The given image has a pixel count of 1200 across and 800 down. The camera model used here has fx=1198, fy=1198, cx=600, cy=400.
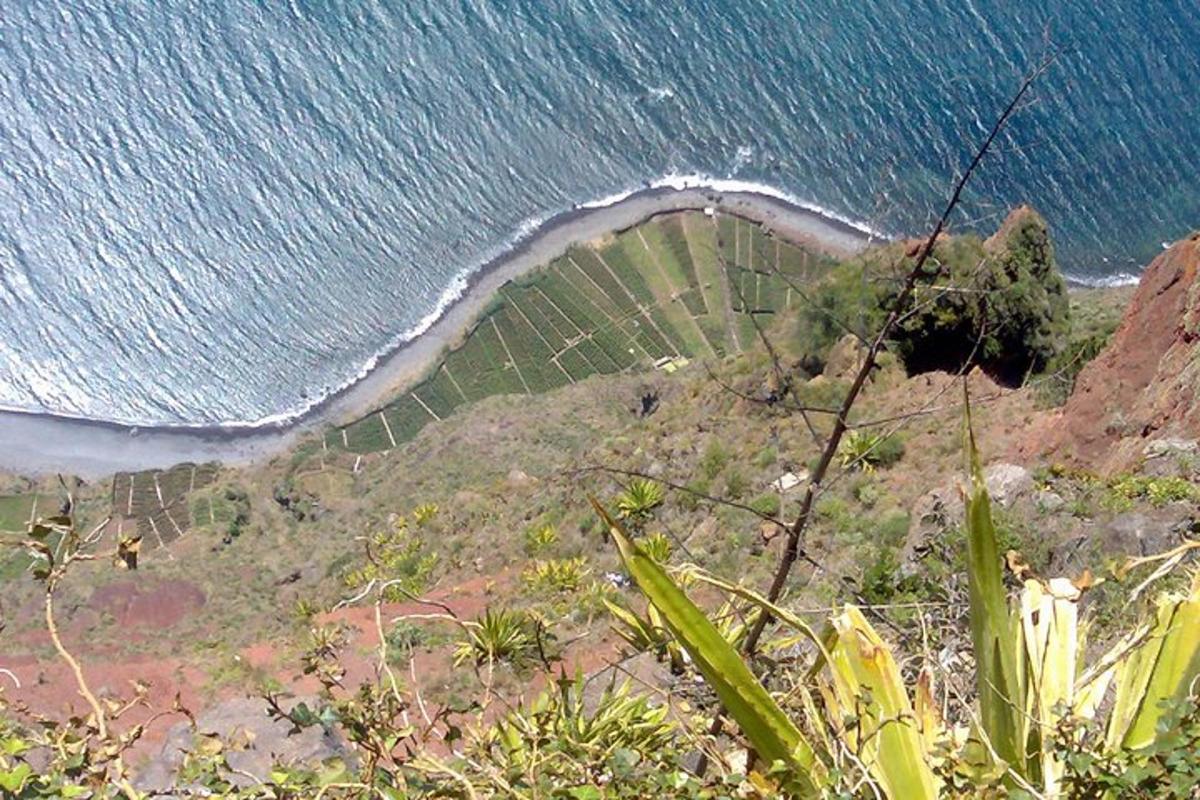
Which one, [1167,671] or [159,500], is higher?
[1167,671]

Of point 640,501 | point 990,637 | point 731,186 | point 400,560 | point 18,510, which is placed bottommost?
point 18,510

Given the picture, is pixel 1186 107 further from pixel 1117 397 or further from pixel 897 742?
pixel 897 742

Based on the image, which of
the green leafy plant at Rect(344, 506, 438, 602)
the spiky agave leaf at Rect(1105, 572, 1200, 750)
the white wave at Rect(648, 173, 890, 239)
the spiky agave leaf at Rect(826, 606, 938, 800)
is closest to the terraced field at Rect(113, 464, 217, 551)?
the green leafy plant at Rect(344, 506, 438, 602)

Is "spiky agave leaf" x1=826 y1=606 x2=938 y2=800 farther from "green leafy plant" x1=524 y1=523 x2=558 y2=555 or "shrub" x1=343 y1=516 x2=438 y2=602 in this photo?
"green leafy plant" x1=524 y1=523 x2=558 y2=555

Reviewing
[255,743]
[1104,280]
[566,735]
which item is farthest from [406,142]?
[566,735]

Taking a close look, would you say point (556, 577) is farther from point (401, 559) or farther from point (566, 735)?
point (566, 735)

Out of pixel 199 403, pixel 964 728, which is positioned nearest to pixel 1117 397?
pixel 964 728
